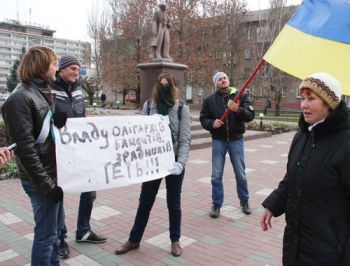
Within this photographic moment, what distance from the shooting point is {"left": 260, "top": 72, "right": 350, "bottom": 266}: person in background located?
2.06 m

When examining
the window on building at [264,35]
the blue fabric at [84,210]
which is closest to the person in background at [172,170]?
the blue fabric at [84,210]

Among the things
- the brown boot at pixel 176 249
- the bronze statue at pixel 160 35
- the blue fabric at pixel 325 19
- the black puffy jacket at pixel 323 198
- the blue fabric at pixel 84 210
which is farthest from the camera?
the bronze statue at pixel 160 35

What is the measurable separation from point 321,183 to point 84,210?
2700mm

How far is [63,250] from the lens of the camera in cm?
365

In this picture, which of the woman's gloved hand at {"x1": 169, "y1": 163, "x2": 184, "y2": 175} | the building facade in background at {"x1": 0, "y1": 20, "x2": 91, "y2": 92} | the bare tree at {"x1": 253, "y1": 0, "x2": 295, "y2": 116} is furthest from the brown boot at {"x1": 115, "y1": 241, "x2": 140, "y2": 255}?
the building facade in background at {"x1": 0, "y1": 20, "x2": 91, "y2": 92}

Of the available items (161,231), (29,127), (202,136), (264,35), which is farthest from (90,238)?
(264,35)

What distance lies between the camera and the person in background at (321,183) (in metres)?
2.06

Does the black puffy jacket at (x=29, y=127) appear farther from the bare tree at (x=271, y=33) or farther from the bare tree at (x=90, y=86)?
the bare tree at (x=90, y=86)

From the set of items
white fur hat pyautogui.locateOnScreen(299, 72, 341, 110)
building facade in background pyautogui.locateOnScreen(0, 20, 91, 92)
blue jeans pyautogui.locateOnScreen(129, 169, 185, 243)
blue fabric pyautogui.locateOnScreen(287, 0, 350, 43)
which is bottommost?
blue jeans pyautogui.locateOnScreen(129, 169, 185, 243)

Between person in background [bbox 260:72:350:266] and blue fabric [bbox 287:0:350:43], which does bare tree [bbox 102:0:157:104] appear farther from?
person in background [bbox 260:72:350:266]

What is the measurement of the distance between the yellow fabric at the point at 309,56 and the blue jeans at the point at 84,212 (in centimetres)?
244

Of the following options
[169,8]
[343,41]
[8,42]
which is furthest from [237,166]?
[8,42]

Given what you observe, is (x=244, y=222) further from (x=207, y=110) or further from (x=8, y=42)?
(x=8, y=42)

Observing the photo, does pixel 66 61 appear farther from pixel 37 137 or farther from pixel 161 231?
pixel 161 231
